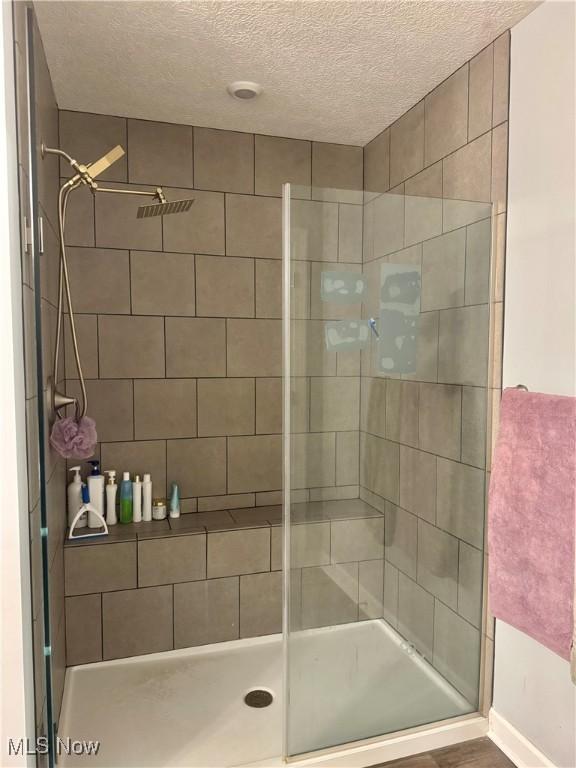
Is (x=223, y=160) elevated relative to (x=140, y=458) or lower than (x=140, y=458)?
elevated

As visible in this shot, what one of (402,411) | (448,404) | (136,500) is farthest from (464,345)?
(136,500)

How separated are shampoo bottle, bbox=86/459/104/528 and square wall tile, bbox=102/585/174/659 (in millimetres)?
343

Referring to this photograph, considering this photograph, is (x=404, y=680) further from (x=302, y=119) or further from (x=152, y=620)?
(x=302, y=119)

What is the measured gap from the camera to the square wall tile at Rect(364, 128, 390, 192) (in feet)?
8.89

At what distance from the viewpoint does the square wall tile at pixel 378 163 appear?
271cm

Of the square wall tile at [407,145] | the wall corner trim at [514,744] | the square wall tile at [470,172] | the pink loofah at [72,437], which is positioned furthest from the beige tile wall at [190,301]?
the wall corner trim at [514,744]

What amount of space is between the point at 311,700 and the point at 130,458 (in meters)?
1.38

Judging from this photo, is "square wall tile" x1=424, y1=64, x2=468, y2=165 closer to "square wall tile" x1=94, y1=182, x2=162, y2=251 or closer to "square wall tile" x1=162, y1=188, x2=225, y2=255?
"square wall tile" x1=162, y1=188, x2=225, y2=255

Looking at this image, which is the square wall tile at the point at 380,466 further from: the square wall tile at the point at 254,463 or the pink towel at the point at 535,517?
the square wall tile at the point at 254,463

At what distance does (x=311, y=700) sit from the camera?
6.03ft

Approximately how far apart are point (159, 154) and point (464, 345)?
1.73m

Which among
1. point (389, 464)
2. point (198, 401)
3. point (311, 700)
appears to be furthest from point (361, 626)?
point (198, 401)

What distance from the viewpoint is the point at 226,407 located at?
9.23ft

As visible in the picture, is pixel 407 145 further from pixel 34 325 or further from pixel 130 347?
Answer: pixel 34 325
